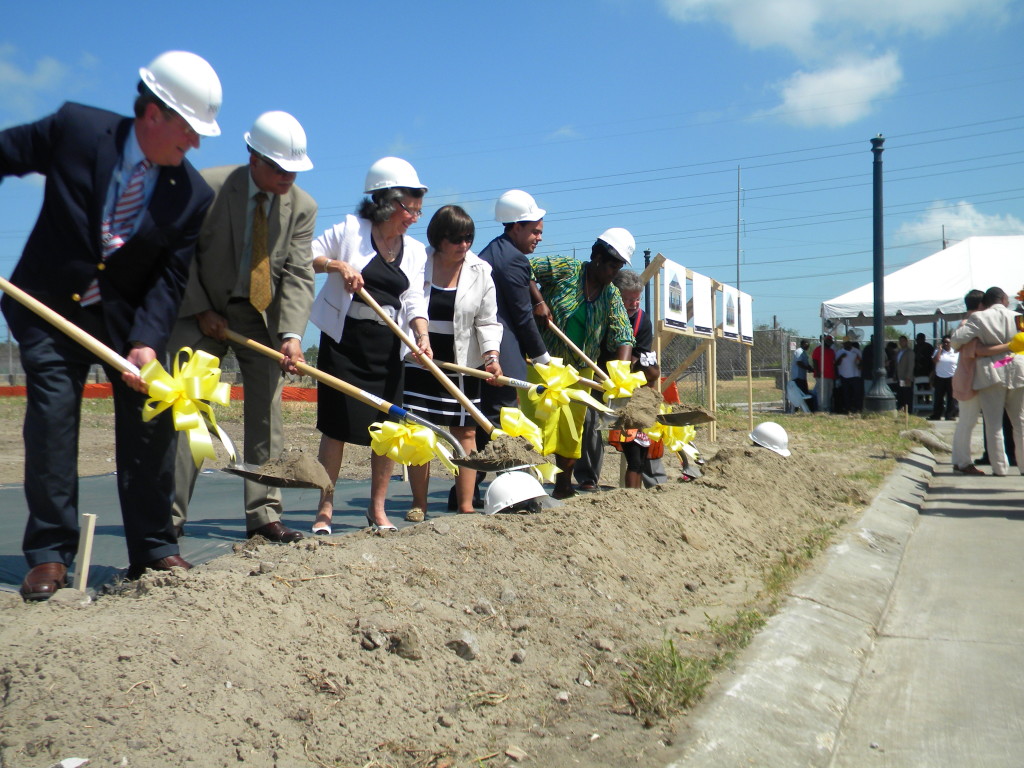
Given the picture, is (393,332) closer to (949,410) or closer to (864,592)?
(864,592)

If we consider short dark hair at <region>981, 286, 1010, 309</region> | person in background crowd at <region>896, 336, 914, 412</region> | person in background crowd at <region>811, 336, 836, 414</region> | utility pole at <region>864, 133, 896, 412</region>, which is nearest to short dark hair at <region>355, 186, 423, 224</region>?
short dark hair at <region>981, 286, 1010, 309</region>

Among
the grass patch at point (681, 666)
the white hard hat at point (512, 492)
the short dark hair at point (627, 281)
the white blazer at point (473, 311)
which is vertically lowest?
the grass patch at point (681, 666)

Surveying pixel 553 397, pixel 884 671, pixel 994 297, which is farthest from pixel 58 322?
pixel 994 297

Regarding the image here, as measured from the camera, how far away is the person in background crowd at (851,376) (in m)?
21.1

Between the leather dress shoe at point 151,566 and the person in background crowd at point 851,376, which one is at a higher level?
the person in background crowd at point 851,376

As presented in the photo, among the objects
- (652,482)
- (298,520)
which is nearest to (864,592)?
(652,482)

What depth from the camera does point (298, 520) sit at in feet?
19.0

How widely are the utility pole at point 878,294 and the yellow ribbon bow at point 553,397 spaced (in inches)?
593

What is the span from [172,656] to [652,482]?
500cm

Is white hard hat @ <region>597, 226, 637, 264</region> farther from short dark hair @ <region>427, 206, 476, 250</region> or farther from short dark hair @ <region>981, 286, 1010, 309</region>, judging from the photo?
short dark hair @ <region>981, 286, 1010, 309</region>

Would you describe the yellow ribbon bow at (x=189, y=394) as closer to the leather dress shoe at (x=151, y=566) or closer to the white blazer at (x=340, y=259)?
the leather dress shoe at (x=151, y=566)

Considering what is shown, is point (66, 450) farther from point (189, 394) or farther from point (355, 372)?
point (355, 372)

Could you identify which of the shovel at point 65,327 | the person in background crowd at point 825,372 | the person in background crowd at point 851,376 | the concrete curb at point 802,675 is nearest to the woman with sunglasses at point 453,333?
the concrete curb at point 802,675

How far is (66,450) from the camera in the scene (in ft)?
11.3
